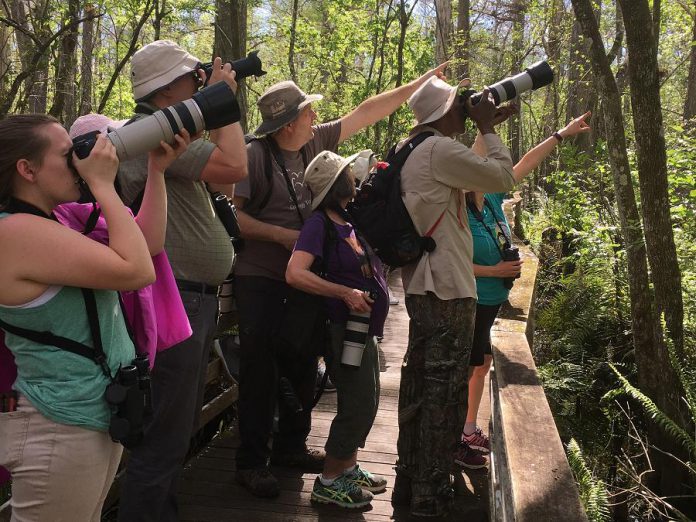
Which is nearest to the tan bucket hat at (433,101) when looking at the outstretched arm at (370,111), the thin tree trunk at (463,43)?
the outstretched arm at (370,111)

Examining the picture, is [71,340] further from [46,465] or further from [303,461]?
[303,461]

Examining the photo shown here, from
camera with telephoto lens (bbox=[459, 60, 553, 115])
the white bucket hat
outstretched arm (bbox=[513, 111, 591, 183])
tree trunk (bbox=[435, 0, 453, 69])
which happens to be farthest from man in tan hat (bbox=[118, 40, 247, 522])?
tree trunk (bbox=[435, 0, 453, 69])

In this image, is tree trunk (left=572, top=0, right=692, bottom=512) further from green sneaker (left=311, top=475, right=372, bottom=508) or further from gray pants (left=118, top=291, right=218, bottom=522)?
gray pants (left=118, top=291, right=218, bottom=522)

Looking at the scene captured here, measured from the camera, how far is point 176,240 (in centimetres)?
299

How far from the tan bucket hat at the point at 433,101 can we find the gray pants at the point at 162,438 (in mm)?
1629

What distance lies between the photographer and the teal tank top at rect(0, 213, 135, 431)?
6.34ft

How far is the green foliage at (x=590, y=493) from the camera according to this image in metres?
3.87

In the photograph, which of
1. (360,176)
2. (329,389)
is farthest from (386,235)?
(329,389)

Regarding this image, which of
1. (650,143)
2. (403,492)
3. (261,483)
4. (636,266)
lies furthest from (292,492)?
(650,143)

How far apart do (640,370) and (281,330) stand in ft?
9.02

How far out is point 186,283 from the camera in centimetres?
304

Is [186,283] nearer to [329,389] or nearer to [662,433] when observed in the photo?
[329,389]

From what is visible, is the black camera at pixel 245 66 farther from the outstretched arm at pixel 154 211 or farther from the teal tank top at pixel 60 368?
the teal tank top at pixel 60 368

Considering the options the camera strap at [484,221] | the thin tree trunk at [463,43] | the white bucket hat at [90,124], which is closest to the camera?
the white bucket hat at [90,124]
